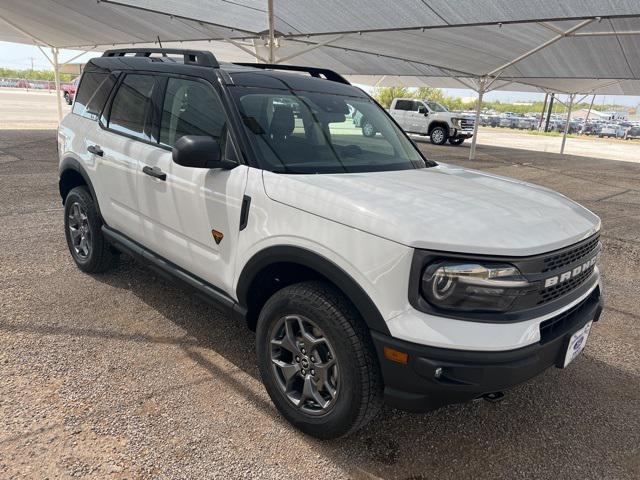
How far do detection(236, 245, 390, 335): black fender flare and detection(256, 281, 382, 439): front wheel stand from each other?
11cm

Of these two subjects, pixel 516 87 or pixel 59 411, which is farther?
pixel 516 87

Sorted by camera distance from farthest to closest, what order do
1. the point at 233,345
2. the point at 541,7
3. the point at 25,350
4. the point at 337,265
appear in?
1. the point at 541,7
2. the point at 233,345
3. the point at 25,350
4. the point at 337,265

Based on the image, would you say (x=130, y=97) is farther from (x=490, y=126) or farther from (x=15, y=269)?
(x=490, y=126)

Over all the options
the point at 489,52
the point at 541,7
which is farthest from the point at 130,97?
the point at 489,52

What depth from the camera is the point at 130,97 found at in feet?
11.8

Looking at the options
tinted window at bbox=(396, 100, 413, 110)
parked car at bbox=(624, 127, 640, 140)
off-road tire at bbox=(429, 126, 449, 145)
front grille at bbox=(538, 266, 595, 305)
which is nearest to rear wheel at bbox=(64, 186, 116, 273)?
front grille at bbox=(538, 266, 595, 305)

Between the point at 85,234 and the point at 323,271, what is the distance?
9.82 feet

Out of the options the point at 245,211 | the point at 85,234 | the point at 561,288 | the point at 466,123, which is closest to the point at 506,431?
the point at 561,288

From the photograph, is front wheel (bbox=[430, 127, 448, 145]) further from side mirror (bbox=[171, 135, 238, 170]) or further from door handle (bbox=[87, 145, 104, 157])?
side mirror (bbox=[171, 135, 238, 170])

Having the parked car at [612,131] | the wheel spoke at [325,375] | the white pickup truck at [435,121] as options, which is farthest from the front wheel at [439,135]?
the parked car at [612,131]

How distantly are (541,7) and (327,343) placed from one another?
27.9 feet

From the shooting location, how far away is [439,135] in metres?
23.9

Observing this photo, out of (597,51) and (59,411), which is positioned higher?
(597,51)

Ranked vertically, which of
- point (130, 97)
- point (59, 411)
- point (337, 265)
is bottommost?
point (59, 411)
